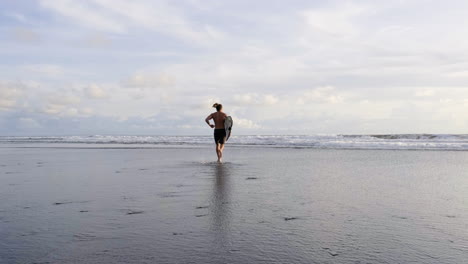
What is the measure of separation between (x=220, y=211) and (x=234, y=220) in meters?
0.55

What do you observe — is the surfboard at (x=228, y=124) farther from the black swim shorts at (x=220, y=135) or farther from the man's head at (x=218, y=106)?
the man's head at (x=218, y=106)

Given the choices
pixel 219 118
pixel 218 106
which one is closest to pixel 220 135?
pixel 219 118

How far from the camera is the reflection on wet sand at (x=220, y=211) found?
139 inches

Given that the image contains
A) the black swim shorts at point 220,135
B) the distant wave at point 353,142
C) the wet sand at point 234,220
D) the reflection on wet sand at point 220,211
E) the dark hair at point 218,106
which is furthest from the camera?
the distant wave at point 353,142

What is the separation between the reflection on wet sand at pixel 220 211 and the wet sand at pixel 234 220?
0.01 m

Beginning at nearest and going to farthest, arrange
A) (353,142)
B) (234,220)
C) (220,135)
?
(234,220) → (220,135) → (353,142)

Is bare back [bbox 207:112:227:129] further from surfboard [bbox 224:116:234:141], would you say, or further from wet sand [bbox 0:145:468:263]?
wet sand [bbox 0:145:468:263]

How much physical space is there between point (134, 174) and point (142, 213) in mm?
4421

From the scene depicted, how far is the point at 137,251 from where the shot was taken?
3.12 m


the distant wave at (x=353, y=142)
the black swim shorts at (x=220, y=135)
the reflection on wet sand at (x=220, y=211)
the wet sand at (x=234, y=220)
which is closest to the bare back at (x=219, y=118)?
the black swim shorts at (x=220, y=135)

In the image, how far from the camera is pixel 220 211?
4.79m

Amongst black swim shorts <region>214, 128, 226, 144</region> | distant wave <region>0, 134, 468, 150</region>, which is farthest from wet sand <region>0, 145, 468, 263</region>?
distant wave <region>0, 134, 468, 150</region>

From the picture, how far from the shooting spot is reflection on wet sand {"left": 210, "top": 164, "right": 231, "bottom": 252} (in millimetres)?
3533

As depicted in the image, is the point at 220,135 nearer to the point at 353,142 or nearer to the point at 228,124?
the point at 228,124
